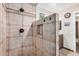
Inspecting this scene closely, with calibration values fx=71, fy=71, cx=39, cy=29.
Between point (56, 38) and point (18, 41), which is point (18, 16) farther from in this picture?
point (56, 38)

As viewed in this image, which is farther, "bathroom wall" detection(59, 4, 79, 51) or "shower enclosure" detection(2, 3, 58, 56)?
"bathroom wall" detection(59, 4, 79, 51)

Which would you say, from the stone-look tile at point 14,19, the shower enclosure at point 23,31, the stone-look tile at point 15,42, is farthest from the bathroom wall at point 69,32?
the stone-look tile at point 15,42

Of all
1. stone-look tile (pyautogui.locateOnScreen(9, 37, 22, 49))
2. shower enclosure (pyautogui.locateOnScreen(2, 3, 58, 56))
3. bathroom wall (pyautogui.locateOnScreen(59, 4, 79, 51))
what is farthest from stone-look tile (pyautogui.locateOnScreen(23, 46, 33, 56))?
bathroom wall (pyautogui.locateOnScreen(59, 4, 79, 51))

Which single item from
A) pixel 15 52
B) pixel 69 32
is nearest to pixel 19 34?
pixel 15 52

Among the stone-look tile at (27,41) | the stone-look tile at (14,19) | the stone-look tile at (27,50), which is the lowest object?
the stone-look tile at (27,50)

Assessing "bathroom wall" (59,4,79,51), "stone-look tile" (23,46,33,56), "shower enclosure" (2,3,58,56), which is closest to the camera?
"shower enclosure" (2,3,58,56)

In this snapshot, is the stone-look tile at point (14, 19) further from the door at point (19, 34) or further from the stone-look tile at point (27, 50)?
the stone-look tile at point (27, 50)

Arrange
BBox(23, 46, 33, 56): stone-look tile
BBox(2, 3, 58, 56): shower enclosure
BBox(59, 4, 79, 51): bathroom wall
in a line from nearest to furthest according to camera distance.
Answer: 1. BBox(2, 3, 58, 56): shower enclosure
2. BBox(23, 46, 33, 56): stone-look tile
3. BBox(59, 4, 79, 51): bathroom wall

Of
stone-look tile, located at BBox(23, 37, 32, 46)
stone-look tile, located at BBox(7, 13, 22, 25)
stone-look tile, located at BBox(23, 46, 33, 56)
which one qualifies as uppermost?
stone-look tile, located at BBox(7, 13, 22, 25)

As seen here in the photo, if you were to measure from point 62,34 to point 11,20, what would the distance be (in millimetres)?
1720

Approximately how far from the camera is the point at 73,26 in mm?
2154

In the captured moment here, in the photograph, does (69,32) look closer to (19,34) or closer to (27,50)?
(27,50)

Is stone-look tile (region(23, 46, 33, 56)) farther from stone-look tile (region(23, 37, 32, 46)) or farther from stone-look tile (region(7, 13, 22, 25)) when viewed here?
stone-look tile (region(7, 13, 22, 25))

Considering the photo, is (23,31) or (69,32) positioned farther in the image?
(69,32)
